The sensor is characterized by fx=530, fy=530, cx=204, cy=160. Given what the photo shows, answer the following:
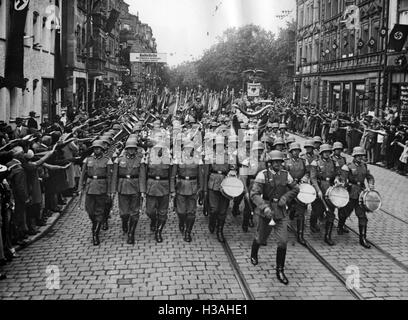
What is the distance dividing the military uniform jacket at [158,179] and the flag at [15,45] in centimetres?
836

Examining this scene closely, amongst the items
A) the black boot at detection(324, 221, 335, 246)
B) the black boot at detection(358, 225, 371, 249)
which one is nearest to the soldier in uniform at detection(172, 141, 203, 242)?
the black boot at detection(324, 221, 335, 246)

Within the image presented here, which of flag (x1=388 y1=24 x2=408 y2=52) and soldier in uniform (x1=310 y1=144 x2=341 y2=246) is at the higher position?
flag (x1=388 y1=24 x2=408 y2=52)

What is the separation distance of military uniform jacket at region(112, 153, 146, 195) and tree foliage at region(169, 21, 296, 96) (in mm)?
31094

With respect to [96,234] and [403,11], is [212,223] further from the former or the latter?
[403,11]

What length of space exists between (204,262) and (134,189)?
79.5 inches

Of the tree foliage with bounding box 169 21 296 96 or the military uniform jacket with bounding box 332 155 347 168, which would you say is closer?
the military uniform jacket with bounding box 332 155 347 168

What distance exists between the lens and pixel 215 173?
10.1 m

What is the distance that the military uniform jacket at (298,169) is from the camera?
34.0 ft

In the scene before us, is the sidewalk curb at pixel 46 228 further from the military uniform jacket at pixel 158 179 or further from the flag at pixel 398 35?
the flag at pixel 398 35

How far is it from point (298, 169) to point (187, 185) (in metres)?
2.27

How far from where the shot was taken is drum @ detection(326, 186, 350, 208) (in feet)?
30.8

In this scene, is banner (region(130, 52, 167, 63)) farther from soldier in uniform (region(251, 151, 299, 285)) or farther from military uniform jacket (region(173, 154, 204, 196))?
soldier in uniform (region(251, 151, 299, 285))
